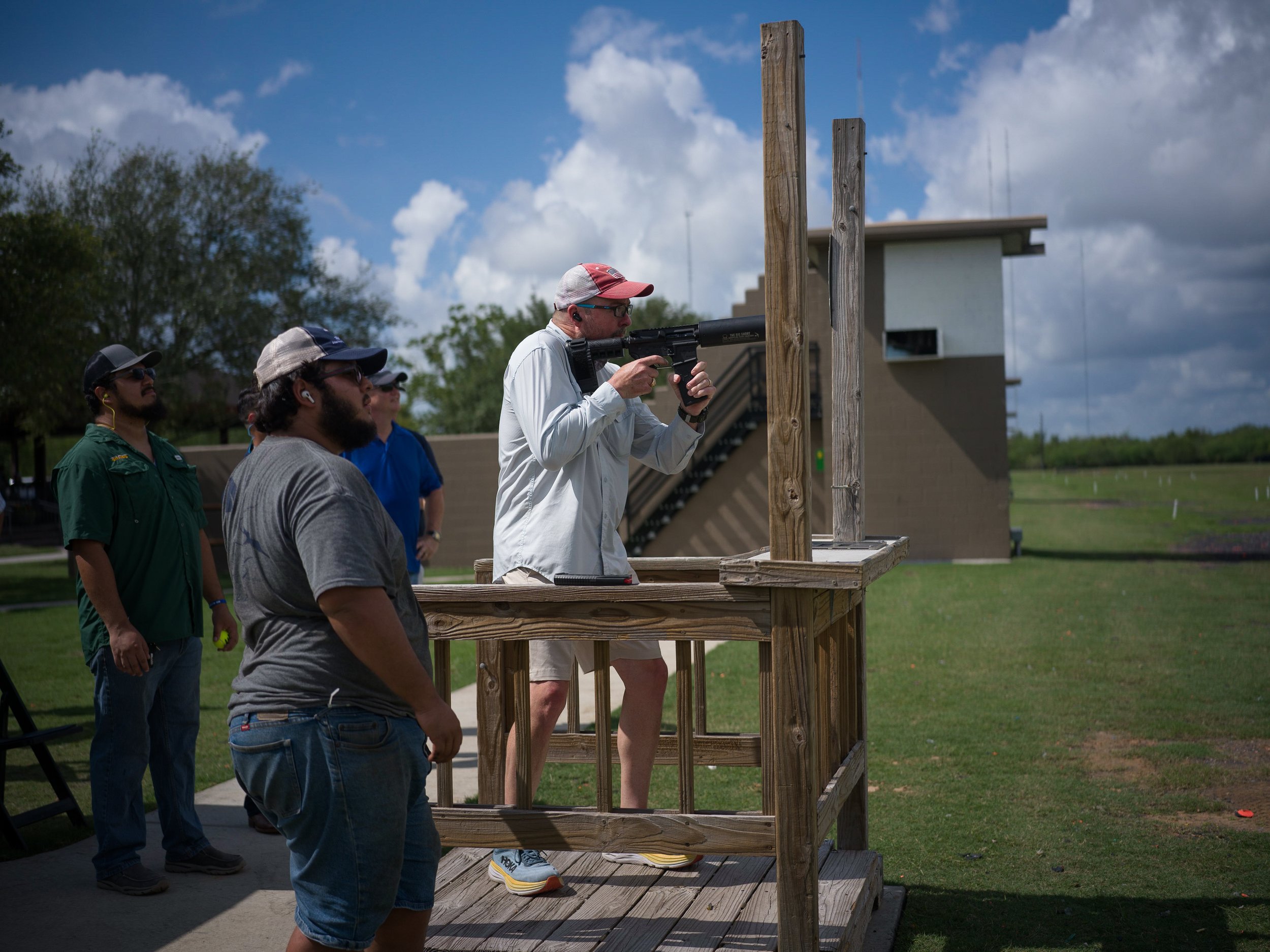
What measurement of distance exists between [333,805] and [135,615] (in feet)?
7.97

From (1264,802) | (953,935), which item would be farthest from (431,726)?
(1264,802)

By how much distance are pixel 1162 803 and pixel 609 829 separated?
3554mm

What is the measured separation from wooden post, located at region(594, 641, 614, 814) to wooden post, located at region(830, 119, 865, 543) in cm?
112

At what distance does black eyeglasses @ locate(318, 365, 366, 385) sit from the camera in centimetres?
243

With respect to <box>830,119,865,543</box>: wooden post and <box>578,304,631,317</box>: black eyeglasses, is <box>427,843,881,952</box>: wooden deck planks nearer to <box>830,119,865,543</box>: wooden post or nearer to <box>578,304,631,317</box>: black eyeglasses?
<box>830,119,865,543</box>: wooden post

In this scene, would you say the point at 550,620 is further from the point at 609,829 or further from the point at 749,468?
the point at 749,468

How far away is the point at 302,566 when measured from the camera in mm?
2275

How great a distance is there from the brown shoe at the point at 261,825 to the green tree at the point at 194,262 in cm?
2346

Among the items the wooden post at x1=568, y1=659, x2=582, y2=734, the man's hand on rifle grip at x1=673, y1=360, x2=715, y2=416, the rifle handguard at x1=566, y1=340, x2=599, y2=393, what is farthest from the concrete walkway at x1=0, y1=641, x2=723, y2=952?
the man's hand on rifle grip at x1=673, y1=360, x2=715, y2=416

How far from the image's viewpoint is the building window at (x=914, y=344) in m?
19.4

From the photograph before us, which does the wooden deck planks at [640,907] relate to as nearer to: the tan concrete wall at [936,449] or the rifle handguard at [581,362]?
the rifle handguard at [581,362]

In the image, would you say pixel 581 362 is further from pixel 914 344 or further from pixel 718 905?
pixel 914 344

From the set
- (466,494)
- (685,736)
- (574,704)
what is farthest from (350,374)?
(466,494)

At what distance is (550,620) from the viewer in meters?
3.24
